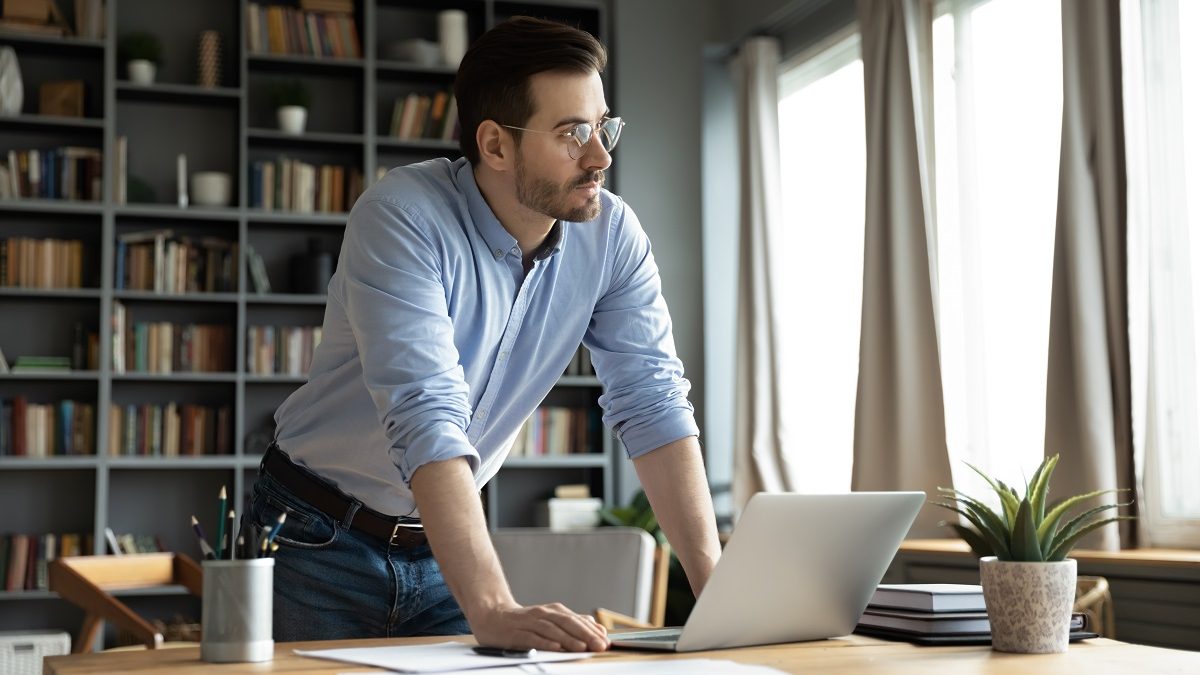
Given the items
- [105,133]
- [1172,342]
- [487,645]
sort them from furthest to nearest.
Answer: [105,133]
[1172,342]
[487,645]

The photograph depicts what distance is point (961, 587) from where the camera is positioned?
1.55m

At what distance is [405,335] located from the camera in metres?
1.41

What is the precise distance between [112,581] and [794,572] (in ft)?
8.32

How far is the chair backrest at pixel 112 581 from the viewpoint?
3.12 metres

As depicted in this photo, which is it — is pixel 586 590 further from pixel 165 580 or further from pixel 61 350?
pixel 61 350

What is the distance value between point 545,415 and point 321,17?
1914mm

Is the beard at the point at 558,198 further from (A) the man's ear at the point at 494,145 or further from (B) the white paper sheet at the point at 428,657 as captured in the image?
(B) the white paper sheet at the point at 428,657

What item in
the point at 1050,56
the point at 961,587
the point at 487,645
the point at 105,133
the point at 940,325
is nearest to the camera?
the point at 487,645

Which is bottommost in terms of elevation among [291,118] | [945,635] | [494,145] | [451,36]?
[945,635]

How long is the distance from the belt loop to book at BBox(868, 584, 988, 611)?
66 cm

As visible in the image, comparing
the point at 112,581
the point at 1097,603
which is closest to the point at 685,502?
the point at 1097,603

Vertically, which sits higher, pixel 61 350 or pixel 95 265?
pixel 95 265

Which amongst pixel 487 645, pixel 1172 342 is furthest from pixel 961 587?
pixel 1172 342

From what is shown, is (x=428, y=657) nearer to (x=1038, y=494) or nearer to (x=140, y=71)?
(x=1038, y=494)
